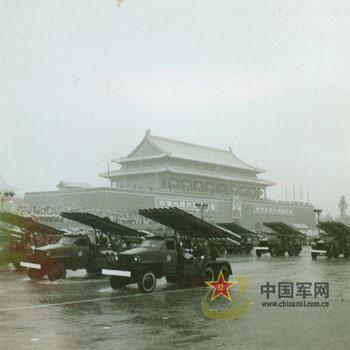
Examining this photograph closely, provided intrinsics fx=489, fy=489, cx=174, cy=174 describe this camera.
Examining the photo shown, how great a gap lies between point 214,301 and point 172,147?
49.9 m

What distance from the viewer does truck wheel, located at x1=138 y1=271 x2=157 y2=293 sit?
40.4ft

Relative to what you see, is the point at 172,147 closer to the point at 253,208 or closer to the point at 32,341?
the point at 253,208

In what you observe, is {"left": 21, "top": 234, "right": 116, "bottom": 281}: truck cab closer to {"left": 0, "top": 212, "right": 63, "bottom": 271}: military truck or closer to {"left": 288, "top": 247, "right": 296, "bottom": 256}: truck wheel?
{"left": 0, "top": 212, "right": 63, "bottom": 271}: military truck

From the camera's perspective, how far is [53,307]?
10031mm

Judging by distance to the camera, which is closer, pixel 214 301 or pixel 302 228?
pixel 214 301

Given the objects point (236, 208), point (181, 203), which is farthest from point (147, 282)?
point (236, 208)

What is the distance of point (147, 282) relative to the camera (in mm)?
12523

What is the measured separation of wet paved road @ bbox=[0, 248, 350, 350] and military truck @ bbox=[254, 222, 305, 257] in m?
18.0

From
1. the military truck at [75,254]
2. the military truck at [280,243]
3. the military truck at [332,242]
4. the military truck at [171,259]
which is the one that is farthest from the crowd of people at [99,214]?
the military truck at [171,259]

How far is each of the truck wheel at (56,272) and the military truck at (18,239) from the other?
3986 millimetres

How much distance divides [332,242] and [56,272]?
18.1m

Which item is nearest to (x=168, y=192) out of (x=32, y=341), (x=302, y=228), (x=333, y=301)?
(x=302, y=228)

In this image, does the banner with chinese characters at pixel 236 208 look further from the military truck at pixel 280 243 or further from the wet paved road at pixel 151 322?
the wet paved road at pixel 151 322

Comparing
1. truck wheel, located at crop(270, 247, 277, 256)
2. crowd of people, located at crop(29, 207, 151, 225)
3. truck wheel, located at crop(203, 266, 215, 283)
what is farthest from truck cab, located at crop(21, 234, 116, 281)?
crowd of people, located at crop(29, 207, 151, 225)
